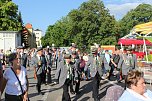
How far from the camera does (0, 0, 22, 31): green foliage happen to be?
2726 inches

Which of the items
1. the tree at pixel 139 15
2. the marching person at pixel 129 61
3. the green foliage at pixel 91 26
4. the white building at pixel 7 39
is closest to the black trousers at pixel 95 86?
the marching person at pixel 129 61

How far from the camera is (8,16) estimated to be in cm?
6994

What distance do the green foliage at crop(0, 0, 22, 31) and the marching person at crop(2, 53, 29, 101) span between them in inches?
2470

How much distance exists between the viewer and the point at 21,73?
673cm

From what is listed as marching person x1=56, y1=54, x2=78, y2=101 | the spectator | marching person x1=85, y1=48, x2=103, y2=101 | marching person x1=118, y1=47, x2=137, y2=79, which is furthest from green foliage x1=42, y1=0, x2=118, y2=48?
the spectator

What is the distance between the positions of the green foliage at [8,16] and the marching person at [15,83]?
2470 inches

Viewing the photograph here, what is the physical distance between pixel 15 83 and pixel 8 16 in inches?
2542

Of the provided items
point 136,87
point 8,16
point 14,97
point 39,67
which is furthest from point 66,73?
point 8,16

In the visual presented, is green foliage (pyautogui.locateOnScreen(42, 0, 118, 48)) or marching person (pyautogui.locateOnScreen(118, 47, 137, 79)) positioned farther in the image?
green foliage (pyautogui.locateOnScreen(42, 0, 118, 48))

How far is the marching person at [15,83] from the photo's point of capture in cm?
661

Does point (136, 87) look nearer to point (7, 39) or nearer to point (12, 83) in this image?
point (12, 83)

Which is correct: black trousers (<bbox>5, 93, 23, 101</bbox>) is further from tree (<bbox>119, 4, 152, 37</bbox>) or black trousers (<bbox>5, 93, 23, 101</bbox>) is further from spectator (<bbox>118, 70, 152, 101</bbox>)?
tree (<bbox>119, 4, 152, 37</bbox>)

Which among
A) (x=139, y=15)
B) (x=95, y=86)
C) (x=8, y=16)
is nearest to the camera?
(x=95, y=86)

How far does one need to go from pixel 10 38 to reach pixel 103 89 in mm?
47491
